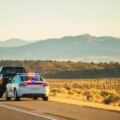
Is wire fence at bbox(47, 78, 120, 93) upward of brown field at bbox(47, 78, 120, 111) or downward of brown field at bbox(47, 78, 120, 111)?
upward

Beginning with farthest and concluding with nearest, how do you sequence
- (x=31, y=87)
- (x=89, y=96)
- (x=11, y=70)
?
1. (x=89, y=96)
2. (x=11, y=70)
3. (x=31, y=87)

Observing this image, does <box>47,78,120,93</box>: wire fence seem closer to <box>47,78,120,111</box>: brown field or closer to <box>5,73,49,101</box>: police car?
<box>47,78,120,111</box>: brown field

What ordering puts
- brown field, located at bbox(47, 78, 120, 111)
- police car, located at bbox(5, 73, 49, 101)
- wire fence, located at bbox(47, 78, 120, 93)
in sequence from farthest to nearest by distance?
1. wire fence, located at bbox(47, 78, 120, 93)
2. brown field, located at bbox(47, 78, 120, 111)
3. police car, located at bbox(5, 73, 49, 101)

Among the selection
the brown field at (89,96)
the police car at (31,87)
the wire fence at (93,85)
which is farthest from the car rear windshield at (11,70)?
the wire fence at (93,85)

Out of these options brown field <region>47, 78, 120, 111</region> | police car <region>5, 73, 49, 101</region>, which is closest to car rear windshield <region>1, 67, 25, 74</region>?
brown field <region>47, 78, 120, 111</region>

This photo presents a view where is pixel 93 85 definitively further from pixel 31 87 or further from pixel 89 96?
pixel 31 87

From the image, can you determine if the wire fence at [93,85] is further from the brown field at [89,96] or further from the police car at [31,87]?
the police car at [31,87]

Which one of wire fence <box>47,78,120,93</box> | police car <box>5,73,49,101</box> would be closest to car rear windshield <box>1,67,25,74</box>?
police car <box>5,73,49,101</box>

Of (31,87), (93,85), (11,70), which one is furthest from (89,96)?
(93,85)

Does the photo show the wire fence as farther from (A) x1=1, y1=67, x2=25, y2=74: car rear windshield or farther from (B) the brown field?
(A) x1=1, y1=67, x2=25, y2=74: car rear windshield

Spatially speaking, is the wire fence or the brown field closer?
the brown field

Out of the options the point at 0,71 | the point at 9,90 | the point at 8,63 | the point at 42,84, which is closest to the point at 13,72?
the point at 0,71

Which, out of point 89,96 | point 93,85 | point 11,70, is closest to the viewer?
point 11,70

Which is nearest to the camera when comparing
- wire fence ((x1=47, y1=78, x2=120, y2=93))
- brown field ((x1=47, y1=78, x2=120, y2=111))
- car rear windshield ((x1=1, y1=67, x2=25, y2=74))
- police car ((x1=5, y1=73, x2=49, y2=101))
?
police car ((x1=5, y1=73, x2=49, y2=101))
